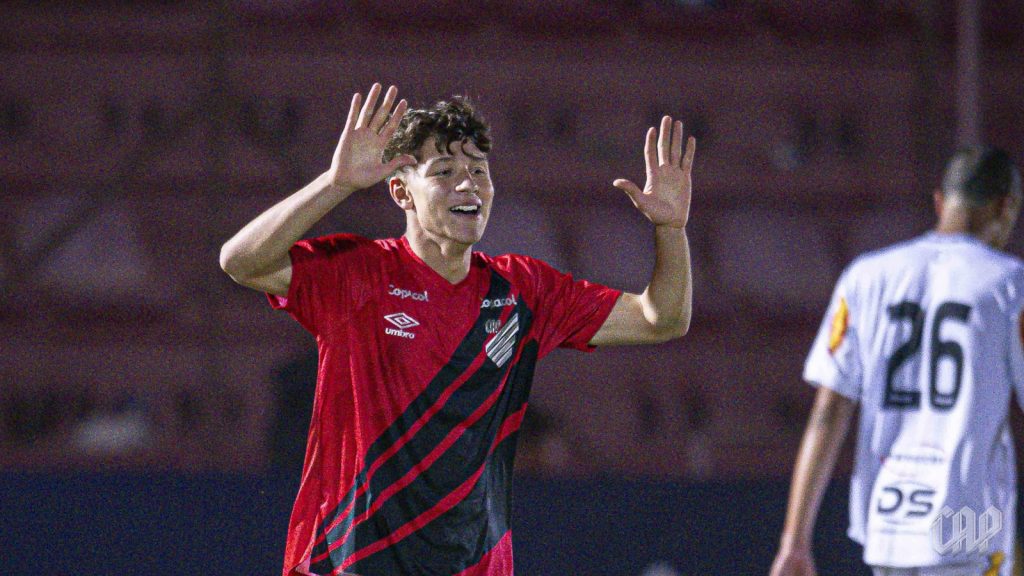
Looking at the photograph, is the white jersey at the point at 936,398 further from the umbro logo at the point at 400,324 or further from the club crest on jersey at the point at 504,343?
the umbro logo at the point at 400,324

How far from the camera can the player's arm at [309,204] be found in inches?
125

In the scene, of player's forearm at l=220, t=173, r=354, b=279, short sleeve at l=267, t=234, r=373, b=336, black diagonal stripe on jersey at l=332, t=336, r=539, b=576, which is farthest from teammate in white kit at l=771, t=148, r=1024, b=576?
player's forearm at l=220, t=173, r=354, b=279

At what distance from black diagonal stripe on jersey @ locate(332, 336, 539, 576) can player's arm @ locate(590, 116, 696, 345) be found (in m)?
0.40

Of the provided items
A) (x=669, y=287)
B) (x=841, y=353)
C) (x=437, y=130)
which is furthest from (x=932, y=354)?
(x=437, y=130)

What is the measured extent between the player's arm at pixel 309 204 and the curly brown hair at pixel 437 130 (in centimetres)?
32

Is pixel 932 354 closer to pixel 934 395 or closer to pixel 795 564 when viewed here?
pixel 934 395

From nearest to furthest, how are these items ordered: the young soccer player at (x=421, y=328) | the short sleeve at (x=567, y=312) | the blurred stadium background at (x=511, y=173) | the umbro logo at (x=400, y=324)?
1. the young soccer player at (x=421, y=328)
2. the umbro logo at (x=400, y=324)
3. the short sleeve at (x=567, y=312)
4. the blurred stadium background at (x=511, y=173)

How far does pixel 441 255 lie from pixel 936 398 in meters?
1.59

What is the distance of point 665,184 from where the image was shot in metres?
3.72

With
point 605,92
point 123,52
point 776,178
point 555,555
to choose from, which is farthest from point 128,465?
point 776,178

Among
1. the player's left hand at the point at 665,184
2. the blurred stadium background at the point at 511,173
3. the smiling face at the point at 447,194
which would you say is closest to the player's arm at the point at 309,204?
the smiling face at the point at 447,194

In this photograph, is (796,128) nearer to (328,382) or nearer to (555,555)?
(555,555)

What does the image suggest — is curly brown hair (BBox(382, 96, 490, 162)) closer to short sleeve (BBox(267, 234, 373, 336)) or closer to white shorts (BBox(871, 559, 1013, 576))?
short sleeve (BBox(267, 234, 373, 336))

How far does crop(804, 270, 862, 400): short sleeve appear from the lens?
4105 mm
